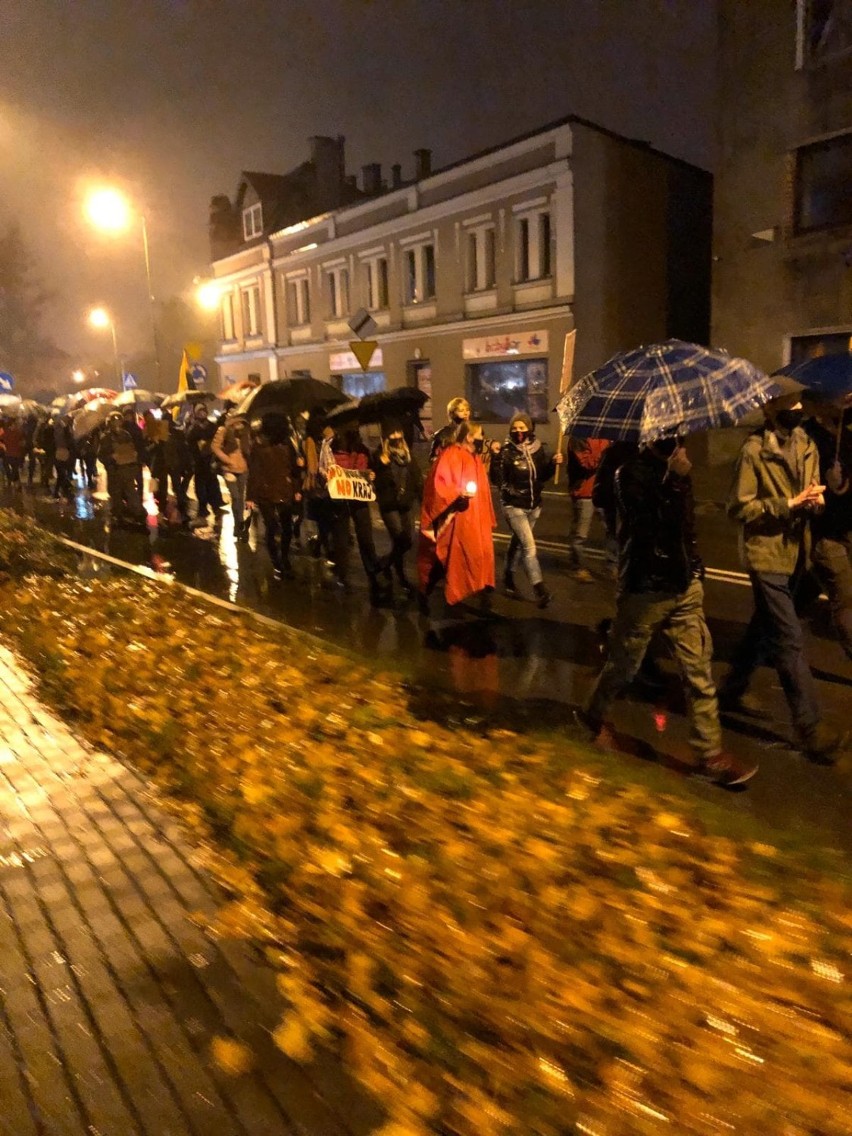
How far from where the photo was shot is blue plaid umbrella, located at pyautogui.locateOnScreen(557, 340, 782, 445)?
14.3ft

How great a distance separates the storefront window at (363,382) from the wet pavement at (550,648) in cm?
2139

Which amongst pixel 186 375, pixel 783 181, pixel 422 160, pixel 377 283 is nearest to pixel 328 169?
pixel 422 160

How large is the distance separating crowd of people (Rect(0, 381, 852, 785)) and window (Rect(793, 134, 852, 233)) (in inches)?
492

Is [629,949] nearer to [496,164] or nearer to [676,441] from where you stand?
[676,441]

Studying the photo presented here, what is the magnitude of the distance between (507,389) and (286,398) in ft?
49.5

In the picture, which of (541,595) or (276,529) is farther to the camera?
(276,529)

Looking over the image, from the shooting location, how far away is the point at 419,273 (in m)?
31.0

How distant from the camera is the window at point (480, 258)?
91.2ft

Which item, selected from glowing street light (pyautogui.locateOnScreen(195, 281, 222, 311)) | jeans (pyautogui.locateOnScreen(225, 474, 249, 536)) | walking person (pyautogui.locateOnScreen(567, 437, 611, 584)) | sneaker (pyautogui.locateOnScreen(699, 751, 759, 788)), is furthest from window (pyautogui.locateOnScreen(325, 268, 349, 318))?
sneaker (pyautogui.locateOnScreen(699, 751, 759, 788))

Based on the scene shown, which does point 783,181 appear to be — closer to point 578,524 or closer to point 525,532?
point 578,524

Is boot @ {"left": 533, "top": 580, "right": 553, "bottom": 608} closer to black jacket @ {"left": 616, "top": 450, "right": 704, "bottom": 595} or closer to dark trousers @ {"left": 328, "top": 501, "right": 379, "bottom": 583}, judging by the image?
dark trousers @ {"left": 328, "top": 501, "right": 379, "bottom": 583}

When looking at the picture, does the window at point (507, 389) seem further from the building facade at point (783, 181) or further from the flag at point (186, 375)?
the flag at point (186, 375)

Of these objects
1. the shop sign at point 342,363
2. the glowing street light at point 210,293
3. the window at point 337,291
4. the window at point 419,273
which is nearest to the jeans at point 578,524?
the window at point 419,273

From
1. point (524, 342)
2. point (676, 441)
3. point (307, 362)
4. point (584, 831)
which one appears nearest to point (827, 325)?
point (524, 342)
